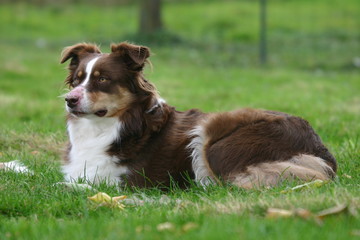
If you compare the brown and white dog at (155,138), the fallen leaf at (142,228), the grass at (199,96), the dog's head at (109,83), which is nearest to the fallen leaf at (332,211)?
the grass at (199,96)

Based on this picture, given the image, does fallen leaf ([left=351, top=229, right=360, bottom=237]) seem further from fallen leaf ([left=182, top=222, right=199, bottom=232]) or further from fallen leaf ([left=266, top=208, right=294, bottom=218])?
fallen leaf ([left=182, top=222, right=199, bottom=232])

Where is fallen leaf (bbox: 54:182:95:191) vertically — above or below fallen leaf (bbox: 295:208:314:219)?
below

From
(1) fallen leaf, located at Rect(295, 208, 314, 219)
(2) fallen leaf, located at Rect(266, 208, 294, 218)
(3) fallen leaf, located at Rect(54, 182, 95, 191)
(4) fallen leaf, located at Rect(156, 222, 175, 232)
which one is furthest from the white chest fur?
(1) fallen leaf, located at Rect(295, 208, 314, 219)

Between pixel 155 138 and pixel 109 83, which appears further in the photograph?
pixel 155 138

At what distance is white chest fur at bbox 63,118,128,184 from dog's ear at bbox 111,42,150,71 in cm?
57

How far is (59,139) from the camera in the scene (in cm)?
772

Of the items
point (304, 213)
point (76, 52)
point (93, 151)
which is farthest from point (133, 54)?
point (304, 213)

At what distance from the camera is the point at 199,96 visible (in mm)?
13461

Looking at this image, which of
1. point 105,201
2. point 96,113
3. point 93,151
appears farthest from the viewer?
point 93,151

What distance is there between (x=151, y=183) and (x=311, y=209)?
6.39 ft

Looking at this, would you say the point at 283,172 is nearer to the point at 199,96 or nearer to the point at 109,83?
the point at 109,83

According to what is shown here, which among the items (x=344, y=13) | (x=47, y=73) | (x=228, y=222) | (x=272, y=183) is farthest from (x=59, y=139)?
(x=344, y=13)

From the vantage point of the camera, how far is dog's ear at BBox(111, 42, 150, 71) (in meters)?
5.54

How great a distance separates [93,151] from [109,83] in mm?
712
